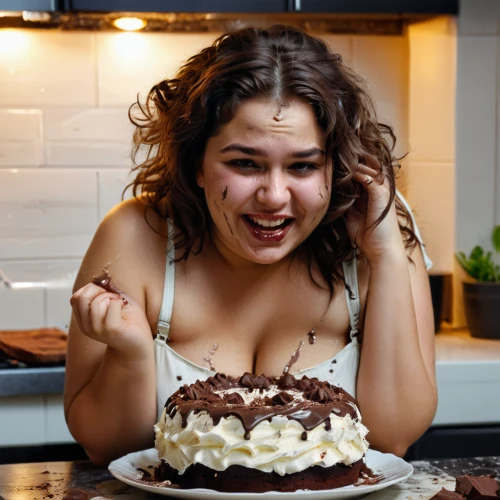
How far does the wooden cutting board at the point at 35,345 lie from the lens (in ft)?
7.17

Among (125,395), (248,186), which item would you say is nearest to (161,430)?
(125,395)

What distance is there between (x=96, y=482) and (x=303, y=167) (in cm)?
55

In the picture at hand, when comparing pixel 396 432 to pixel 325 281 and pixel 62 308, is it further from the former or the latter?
pixel 62 308

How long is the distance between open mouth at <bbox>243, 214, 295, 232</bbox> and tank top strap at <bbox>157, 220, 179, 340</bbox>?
0.24m

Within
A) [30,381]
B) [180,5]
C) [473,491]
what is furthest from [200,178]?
[180,5]

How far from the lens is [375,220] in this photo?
1531 mm

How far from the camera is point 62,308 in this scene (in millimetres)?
2660

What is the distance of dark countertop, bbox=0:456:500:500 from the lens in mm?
1210

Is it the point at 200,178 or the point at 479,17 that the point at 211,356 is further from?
the point at 479,17

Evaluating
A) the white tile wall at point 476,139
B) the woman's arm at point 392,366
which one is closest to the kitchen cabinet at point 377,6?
the white tile wall at point 476,139

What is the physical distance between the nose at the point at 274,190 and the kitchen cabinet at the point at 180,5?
1.14m

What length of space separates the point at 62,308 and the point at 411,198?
1.07 meters

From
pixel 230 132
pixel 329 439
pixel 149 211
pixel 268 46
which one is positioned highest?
pixel 268 46

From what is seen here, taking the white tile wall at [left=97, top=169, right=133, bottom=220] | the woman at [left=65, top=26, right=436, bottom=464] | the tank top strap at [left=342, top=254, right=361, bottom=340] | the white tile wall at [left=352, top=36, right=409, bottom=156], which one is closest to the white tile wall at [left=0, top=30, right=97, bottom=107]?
the white tile wall at [left=97, top=169, right=133, bottom=220]
